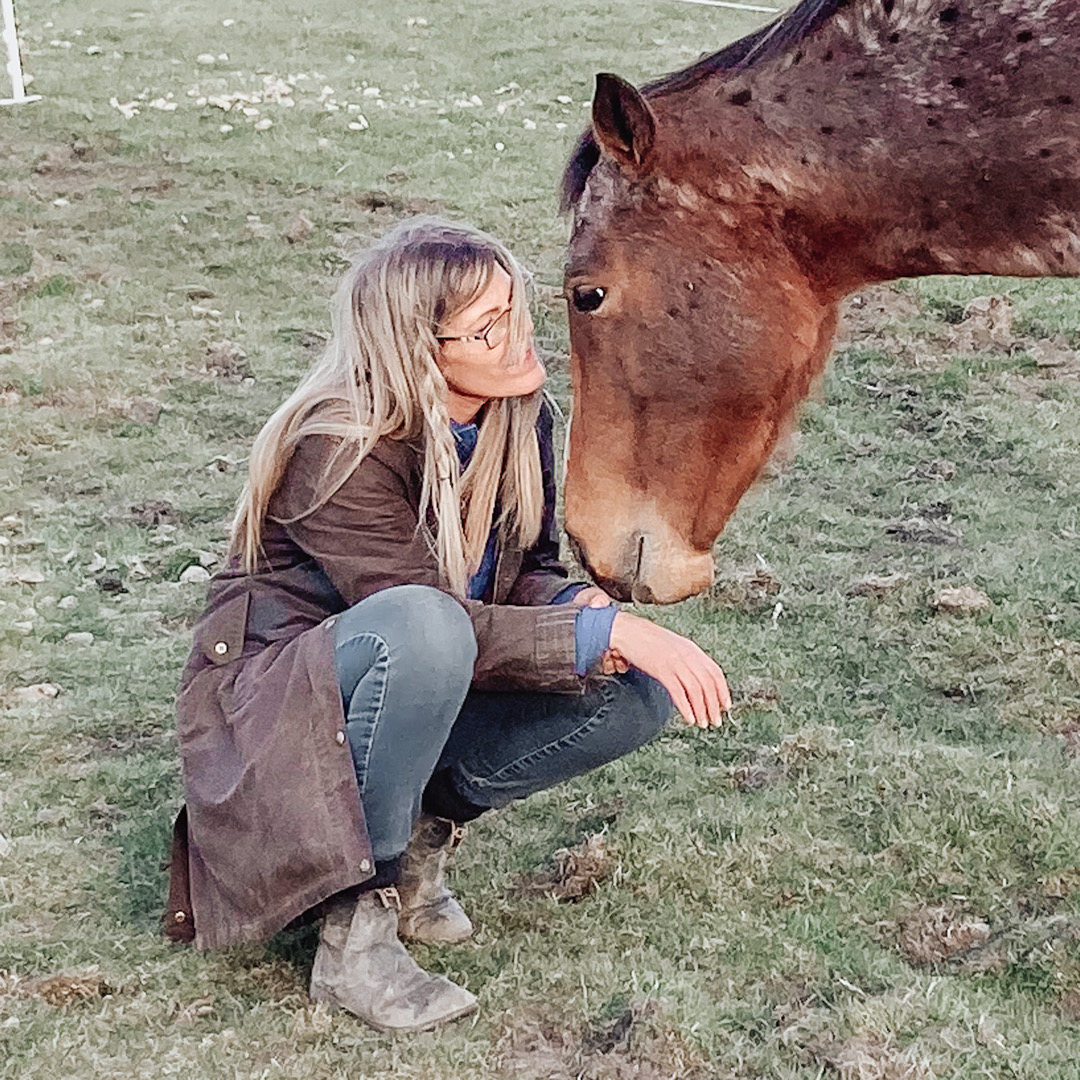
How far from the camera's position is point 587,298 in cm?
285

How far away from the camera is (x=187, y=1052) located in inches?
106

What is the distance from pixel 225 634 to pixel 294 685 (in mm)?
217

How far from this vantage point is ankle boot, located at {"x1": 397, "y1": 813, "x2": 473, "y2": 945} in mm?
3057

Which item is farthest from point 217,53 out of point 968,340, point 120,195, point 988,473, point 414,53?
point 988,473

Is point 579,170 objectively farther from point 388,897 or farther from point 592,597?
point 388,897

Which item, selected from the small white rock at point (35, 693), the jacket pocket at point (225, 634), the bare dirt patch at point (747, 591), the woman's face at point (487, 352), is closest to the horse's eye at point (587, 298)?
the woman's face at point (487, 352)

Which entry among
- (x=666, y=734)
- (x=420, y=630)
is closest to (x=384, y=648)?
(x=420, y=630)

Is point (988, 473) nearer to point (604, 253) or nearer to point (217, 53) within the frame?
point (604, 253)

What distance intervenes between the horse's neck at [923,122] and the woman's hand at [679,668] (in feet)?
2.55

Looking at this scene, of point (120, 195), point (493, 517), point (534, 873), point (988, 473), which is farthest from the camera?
point (120, 195)

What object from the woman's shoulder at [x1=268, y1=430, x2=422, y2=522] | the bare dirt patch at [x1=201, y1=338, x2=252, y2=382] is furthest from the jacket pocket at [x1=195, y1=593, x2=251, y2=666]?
the bare dirt patch at [x1=201, y1=338, x2=252, y2=382]

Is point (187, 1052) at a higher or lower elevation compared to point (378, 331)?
lower

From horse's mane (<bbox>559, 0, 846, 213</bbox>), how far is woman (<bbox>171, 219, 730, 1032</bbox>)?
20 cm

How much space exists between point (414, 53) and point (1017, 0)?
10.7 m
